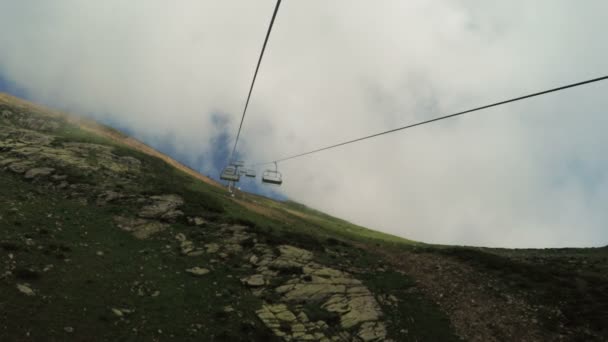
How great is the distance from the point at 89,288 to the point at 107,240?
982 centimetres

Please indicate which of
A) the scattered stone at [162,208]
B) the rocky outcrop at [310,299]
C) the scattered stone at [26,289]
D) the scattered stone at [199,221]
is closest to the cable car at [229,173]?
the scattered stone at [162,208]

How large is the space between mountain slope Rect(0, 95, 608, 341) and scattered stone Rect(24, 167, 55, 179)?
33 cm

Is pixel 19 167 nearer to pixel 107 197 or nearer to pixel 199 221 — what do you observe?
pixel 107 197

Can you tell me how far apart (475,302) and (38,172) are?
54.6 metres

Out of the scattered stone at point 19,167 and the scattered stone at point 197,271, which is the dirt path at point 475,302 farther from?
the scattered stone at point 19,167

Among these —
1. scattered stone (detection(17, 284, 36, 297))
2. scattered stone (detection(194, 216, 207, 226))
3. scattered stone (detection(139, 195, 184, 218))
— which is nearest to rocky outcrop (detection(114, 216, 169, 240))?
scattered stone (detection(139, 195, 184, 218))

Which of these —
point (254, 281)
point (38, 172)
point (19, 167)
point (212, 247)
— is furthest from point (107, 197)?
point (254, 281)

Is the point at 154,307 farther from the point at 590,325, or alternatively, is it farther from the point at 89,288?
the point at 590,325

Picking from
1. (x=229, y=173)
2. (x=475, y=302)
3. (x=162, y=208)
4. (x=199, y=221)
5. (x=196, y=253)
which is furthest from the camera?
(x=229, y=173)

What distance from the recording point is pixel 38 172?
150 feet

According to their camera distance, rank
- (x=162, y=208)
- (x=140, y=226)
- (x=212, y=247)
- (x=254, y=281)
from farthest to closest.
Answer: (x=162, y=208) → (x=140, y=226) → (x=212, y=247) → (x=254, y=281)

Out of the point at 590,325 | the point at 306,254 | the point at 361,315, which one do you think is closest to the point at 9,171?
the point at 306,254

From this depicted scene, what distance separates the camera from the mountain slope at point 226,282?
70.6 feet

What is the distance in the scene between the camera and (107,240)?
32.2 meters
